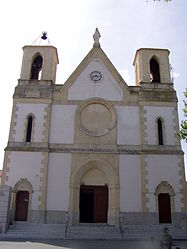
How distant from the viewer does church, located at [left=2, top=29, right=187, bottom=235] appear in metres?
20.4

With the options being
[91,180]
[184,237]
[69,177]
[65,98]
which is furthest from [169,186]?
[65,98]

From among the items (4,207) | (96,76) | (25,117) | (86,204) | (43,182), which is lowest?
(4,207)

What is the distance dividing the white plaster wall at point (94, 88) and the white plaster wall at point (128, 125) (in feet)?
4.27

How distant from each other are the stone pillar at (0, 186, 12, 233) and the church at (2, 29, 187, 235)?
6.04 feet

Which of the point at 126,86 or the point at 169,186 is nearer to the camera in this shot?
the point at 169,186

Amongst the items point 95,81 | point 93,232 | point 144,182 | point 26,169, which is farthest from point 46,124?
point 93,232

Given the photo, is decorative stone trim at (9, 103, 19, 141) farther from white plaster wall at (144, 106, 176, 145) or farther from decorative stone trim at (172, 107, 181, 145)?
decorative stone trim at (172, 107, 181, 145)

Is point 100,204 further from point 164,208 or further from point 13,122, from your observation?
point 13,122

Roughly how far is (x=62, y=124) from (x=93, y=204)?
6831 mm

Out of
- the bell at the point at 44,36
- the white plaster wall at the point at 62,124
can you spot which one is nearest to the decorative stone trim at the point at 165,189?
the white plaster wall at the point at 62,124

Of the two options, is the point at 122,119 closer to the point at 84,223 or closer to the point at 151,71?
the point at 151,71

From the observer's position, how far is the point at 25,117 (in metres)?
22.8

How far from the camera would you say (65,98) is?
23469 mm

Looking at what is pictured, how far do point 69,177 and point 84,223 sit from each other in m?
3.59
